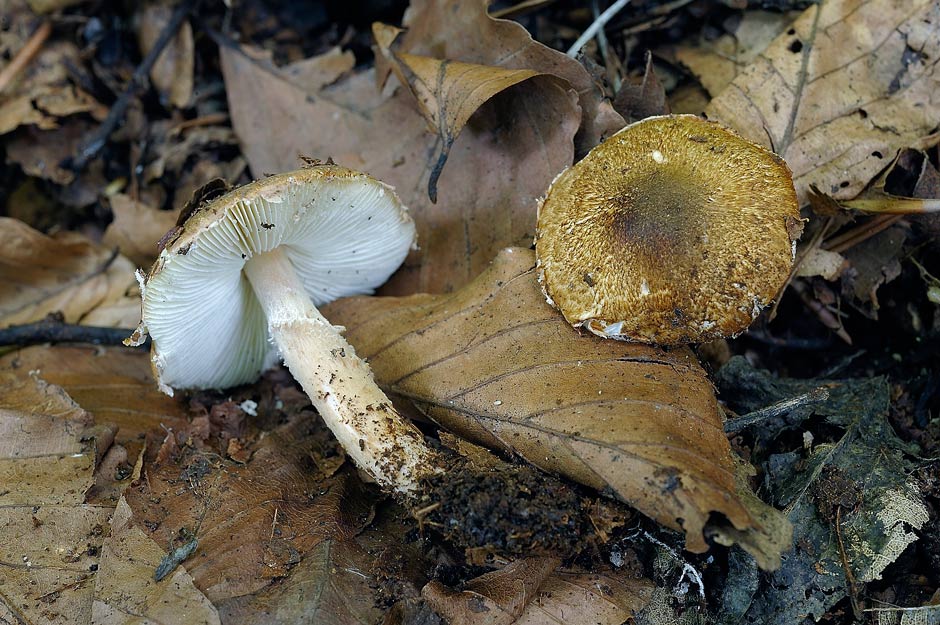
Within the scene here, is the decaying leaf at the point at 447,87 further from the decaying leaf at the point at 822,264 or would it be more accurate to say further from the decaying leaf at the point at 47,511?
the decaying leaf at the point at 47,511

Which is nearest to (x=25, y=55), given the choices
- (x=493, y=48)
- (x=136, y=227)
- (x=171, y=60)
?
(x=171, y=60)

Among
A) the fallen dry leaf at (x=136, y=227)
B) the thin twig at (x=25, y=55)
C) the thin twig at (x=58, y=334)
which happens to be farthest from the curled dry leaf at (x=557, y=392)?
the thin twig at (x=25, y=55)

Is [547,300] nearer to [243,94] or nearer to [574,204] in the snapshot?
[574,204]

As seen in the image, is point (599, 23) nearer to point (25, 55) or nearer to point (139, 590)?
point (139, 590)

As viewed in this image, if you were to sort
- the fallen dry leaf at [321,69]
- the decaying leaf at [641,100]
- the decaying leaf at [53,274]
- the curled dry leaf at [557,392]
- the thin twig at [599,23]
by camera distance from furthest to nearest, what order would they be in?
the fallen dry leaf at [321,69] < the decaying leaf at [53,274] < the thin twig at [599,23] < the decaying leaf at [641,100] < the curled dry leaf at [557,392]

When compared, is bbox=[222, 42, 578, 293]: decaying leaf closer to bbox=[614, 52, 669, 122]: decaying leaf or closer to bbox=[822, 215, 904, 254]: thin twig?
bbox=[614, 52, 669, 122]: decaying leaf
